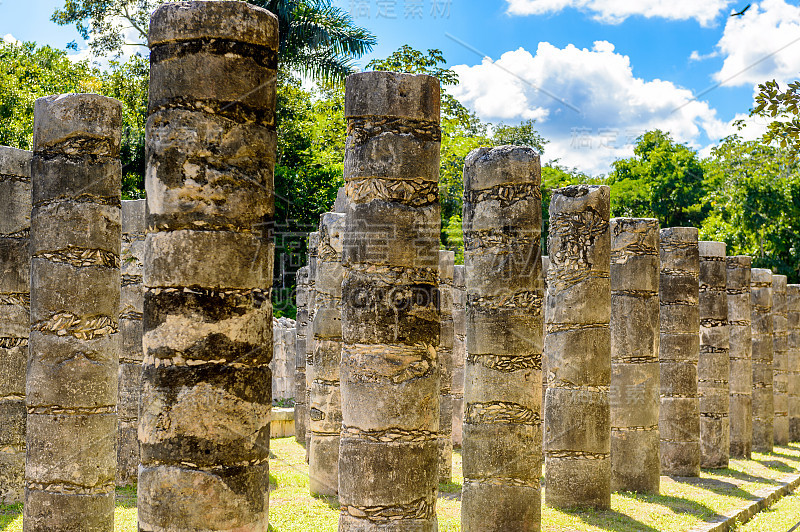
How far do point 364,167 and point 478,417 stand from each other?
3474mm

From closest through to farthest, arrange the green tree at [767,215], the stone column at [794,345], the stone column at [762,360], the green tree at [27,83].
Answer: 1. the stone column at [762,360]
2. the stone column at [794,345]
3. the green tree at [27,83]
4. the green tree at [767,215]

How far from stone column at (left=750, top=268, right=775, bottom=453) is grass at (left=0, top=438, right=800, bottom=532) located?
427cm

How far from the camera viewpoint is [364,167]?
7.97 meters

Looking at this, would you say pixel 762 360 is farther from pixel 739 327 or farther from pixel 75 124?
pixel 75 124

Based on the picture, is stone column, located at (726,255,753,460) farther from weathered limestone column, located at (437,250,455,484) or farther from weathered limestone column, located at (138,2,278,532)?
weathered limestone column, located at (138,2,278,532)

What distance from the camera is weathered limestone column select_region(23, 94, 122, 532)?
8.99 meters

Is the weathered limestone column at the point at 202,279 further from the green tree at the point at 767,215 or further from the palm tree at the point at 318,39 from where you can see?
the green tree at the point at 767,215

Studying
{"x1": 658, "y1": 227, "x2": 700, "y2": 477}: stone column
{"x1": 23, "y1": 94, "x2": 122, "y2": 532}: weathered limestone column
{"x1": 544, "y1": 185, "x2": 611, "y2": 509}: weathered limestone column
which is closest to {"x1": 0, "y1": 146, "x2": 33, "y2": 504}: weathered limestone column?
{"x1": 23, "y1": 94, "x2": 122, "y2": 532}: weathered limestone column

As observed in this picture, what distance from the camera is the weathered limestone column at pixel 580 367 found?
11.7 metres

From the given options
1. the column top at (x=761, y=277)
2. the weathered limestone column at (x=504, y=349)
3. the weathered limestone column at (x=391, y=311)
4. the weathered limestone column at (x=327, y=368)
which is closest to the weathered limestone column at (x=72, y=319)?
the weathered limestone column at (x=391, y=311)

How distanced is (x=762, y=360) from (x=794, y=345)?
391cm

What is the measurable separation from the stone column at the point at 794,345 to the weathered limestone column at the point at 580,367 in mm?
13202

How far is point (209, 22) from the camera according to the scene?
19.8 feet

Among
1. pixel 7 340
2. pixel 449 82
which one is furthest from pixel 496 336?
pixel 449 82
